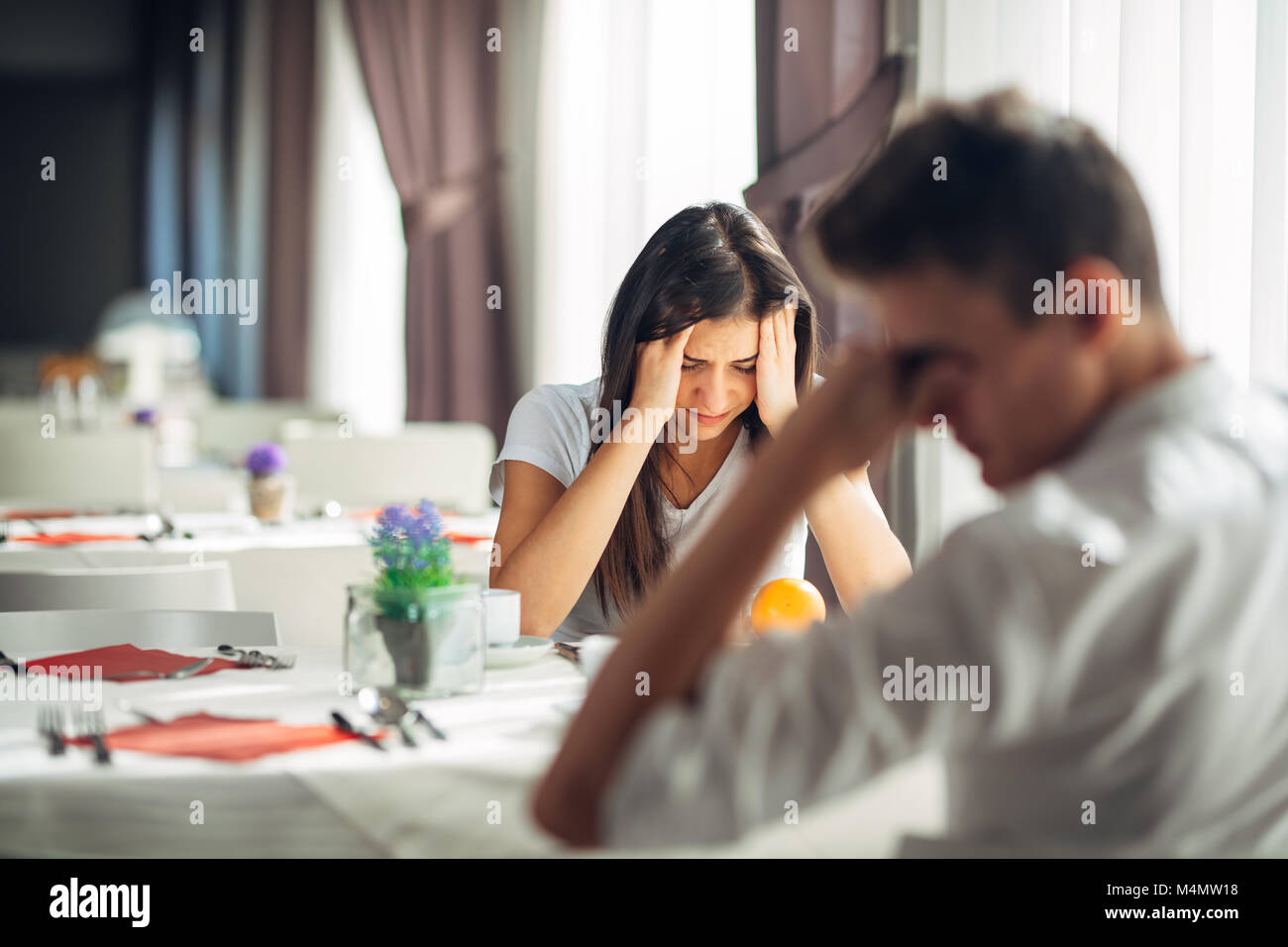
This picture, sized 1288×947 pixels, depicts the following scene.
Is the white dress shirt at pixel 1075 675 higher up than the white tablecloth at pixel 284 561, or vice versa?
the white dress shirt at pixel 1075 675

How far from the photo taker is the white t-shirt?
5.88 ft

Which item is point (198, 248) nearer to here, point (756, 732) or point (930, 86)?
point (930, 86)

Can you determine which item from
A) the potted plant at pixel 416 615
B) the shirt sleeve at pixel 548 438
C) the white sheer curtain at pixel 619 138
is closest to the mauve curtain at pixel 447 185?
the white sheer curtain at pixel 619 138

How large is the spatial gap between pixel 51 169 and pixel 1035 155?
366 inches

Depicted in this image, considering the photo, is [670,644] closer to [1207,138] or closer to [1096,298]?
[1096,298]

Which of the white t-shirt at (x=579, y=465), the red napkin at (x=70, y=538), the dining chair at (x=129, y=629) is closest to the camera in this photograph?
the dining chair at (x=129, y=629)

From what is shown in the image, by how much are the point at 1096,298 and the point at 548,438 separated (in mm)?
1220

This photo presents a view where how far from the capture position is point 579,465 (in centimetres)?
183

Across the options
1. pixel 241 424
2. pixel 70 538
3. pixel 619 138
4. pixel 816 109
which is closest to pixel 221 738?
pixel 70 538

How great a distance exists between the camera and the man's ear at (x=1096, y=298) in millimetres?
653

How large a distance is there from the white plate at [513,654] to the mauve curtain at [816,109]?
1.33m

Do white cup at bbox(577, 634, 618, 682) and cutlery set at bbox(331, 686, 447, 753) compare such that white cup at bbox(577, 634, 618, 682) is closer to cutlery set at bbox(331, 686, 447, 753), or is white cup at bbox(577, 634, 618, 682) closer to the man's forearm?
cutlery set at bbox(331, 686, 447, 753)

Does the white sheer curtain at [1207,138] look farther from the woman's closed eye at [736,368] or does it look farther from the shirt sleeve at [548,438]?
the shirt sleeve at [548,438]

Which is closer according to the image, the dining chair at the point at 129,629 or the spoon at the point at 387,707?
the spoon at the point at 387,707
